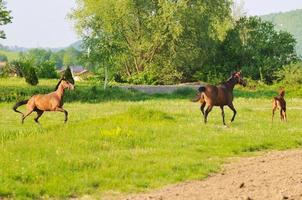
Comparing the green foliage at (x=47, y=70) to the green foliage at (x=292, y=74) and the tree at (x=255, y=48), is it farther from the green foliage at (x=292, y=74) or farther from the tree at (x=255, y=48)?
the green foliage at (x=292, y=74)

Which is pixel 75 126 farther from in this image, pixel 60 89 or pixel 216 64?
pixel 216 64

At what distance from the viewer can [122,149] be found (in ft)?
63.2

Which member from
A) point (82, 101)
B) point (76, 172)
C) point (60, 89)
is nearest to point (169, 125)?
point (60, 89)

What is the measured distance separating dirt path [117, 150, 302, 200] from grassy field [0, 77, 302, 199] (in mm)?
683

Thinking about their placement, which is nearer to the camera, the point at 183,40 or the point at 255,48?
the point at 183,40

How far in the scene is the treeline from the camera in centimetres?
7594

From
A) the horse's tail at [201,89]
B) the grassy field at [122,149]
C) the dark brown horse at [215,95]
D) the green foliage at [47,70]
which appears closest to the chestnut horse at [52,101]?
the grassy field at [122,149]

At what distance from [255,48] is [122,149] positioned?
217 ft

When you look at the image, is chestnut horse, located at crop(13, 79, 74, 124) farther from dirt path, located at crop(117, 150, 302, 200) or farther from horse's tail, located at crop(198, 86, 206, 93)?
dirt path, located at crop(117, 150, 302, 200)

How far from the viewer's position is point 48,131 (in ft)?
72.9

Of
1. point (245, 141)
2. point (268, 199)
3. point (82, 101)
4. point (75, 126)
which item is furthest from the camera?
point (82, 101)

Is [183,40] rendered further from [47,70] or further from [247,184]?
[247,184]

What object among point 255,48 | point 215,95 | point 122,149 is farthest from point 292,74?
point 122,149

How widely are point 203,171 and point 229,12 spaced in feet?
218
